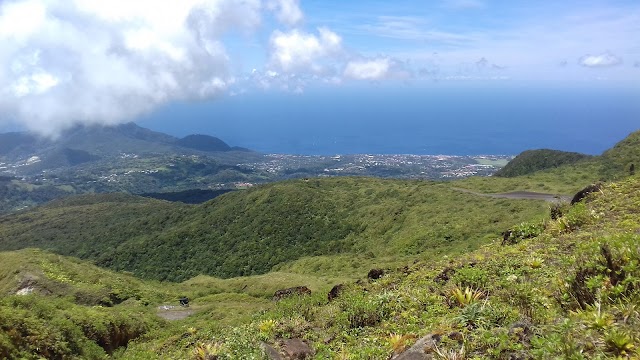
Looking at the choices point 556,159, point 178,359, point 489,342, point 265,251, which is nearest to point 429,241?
point 265,251

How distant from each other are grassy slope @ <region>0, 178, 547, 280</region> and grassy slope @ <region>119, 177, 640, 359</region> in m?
23.7

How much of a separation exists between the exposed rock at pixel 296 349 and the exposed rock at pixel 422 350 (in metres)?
2.94

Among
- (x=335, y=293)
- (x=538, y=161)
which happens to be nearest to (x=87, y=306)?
(x=335, y=293)

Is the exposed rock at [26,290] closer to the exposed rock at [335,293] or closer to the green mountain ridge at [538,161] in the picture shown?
the exposed rock at [335,293]

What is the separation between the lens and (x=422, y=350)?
21.4ft

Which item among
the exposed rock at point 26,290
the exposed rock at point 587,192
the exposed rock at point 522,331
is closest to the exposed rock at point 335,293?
the exposed rock at point 522,331

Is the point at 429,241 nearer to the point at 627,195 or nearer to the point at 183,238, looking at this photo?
the point at 627,195

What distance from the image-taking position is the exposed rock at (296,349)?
9074 millimetres

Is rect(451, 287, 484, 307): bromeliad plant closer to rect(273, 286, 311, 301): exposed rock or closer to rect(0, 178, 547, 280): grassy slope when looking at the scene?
rect(273, 286, 311, 301): exposed rock

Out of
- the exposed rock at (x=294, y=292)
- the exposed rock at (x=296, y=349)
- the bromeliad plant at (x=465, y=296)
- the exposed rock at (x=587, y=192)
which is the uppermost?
the exposed rock at (x=587, y=192)

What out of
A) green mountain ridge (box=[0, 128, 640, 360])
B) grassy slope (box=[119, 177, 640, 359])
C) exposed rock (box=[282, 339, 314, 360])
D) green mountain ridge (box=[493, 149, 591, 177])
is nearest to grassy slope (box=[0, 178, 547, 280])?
green mountain ridge (box=[0, 128, 640, 360])

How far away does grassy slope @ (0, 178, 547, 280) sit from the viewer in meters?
44.1

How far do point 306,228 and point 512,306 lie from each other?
191ft

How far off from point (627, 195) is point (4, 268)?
138 ft
